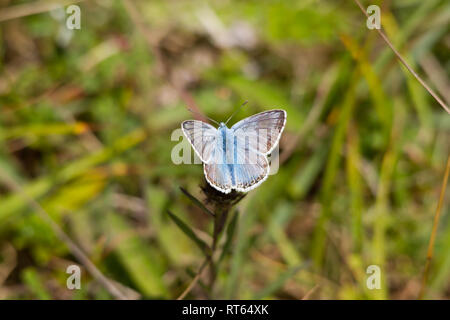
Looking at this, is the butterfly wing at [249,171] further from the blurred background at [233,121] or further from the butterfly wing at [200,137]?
the blurred background at [233,121]

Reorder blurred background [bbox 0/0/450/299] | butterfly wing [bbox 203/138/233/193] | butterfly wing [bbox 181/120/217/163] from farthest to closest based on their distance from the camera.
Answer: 1. blurred background [bbox 0/0/450/299]
2. butterfly wing [bbox 181/120/217/163]
3. butterfly wing [bbox 203/138/233/193]

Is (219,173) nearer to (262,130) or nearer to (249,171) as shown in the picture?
(249,171)

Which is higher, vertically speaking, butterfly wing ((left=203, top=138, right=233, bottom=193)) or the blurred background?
the blurred background

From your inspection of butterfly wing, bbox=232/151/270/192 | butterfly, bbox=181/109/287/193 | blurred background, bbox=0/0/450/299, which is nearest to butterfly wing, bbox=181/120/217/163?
butterfly, bbox=181/109/287/193

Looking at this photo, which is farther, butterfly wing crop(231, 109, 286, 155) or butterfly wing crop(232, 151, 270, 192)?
butterfly wing crop(231, 109, 286, 155)

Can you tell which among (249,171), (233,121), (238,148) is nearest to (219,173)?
(249,171)

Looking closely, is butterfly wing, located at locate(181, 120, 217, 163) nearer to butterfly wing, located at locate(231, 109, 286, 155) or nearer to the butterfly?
the butterfly

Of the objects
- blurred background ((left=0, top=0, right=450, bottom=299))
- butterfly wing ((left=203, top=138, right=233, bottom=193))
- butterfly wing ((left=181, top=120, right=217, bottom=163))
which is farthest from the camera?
blurred background ((left=0, top=0, right=450, bottom=299))
